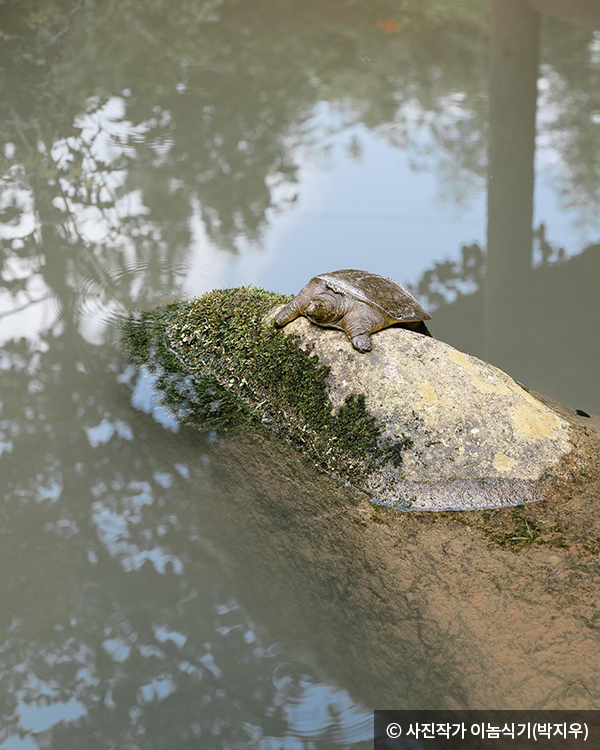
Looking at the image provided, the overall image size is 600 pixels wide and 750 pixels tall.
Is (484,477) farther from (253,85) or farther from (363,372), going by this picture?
(253,85)

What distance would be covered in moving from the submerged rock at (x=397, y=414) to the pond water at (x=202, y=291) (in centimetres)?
28

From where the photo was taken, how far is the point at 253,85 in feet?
28.9

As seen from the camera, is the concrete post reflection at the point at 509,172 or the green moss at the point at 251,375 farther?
the concrete post reflection at the point at 509,172

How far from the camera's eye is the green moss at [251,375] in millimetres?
3564

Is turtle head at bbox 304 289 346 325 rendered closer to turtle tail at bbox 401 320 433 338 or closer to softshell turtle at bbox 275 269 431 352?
softshell turtle at bbox 275 269 431 352

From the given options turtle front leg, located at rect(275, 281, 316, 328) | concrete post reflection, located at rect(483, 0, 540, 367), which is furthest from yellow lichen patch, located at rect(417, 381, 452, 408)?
concrete post reflection, located at rect(483, 0, 540, 367)

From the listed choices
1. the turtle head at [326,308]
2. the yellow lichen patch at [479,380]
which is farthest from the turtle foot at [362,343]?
the yellow lichen patch at [479,380]

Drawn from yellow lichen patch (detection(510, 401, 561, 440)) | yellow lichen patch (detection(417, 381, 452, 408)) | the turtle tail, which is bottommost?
yellow lichen patch (detection(510, 401, 561, 440))

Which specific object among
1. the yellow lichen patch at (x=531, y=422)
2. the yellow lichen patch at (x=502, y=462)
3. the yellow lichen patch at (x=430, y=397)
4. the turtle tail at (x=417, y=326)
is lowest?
the yellow lichen patch at (x=502, y=462)

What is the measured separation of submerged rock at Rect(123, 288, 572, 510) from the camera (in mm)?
3402

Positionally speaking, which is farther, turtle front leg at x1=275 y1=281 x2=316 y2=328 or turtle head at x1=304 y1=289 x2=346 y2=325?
turtle front leg at x1=275 y1=281 x2=316 y2=328

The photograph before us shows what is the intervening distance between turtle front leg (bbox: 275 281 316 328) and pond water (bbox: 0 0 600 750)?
0.85 metres

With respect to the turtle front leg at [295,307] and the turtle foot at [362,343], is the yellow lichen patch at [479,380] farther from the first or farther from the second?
the turtle front leg at [295,307]

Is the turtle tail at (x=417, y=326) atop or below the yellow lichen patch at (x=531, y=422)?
atop
